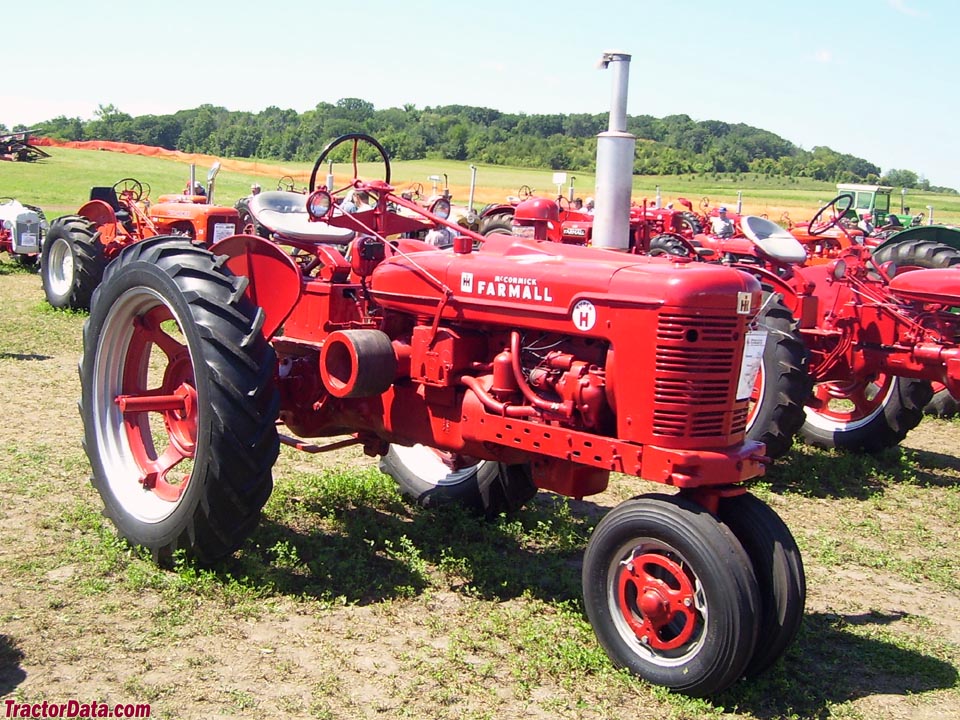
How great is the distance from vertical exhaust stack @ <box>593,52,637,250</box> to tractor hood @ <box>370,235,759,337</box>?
4.63ft

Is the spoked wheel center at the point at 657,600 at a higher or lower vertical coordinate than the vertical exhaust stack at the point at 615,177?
lower

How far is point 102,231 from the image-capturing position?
41.5 ft

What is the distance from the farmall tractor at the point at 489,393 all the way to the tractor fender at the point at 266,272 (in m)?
0.01

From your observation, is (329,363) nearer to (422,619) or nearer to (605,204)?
(422,619)

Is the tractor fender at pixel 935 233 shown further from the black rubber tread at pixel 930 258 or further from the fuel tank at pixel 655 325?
the fuel tank at pixel 655 325

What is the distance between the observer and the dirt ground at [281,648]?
11.1 ft

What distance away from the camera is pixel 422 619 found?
412 cm

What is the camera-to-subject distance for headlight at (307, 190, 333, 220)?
192 inches

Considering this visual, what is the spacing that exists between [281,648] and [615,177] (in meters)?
3.34

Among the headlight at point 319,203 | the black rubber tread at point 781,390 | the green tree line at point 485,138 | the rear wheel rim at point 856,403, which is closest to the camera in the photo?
the headlight at point 319,203

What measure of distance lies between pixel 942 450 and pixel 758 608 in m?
5.48

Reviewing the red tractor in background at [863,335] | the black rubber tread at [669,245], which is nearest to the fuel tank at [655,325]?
the red tractor in background at [863,335]

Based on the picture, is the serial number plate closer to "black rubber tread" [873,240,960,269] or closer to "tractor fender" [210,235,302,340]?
"black rubber tread" [873,240,960,269]

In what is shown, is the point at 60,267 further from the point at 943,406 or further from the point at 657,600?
the point at 657,600
